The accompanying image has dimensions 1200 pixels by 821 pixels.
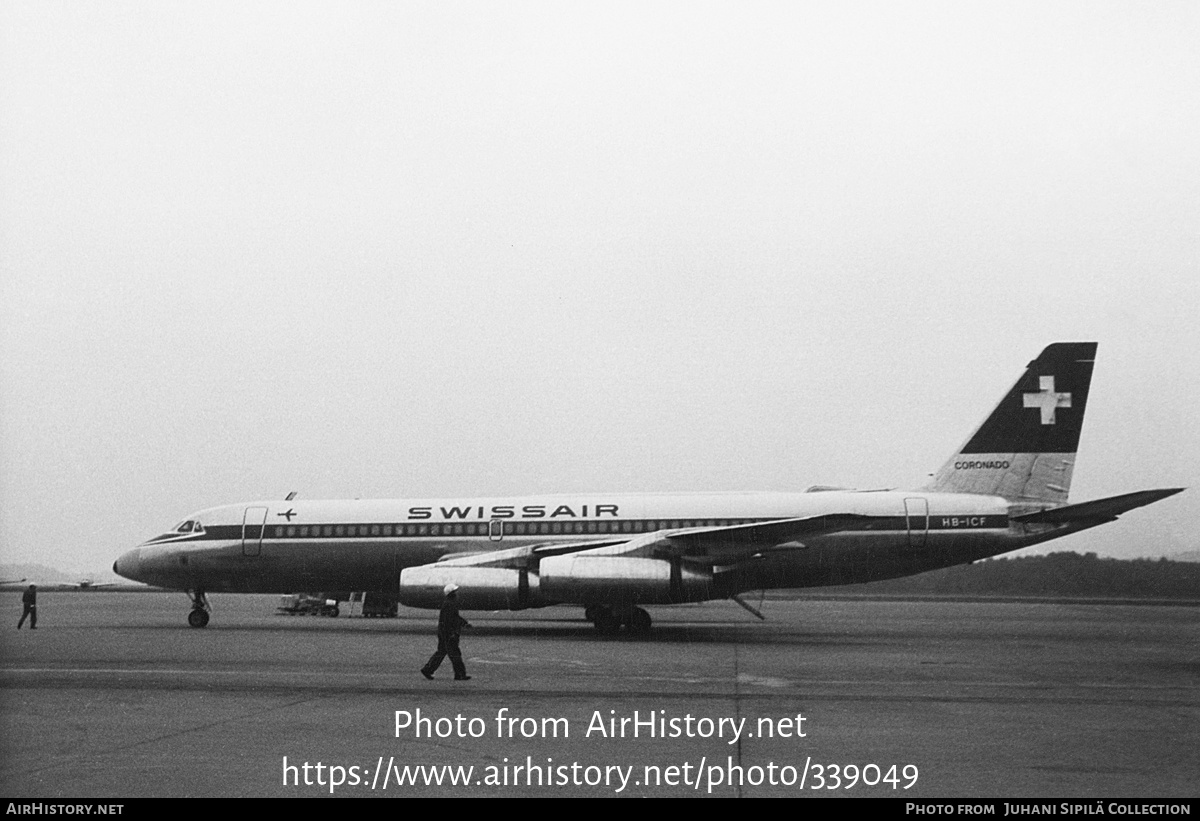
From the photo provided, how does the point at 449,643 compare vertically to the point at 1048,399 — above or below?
below

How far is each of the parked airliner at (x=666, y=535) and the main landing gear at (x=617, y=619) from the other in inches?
1.2

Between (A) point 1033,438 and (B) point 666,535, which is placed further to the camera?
(A) point 1033,438

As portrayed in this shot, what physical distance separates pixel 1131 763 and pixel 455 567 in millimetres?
14925

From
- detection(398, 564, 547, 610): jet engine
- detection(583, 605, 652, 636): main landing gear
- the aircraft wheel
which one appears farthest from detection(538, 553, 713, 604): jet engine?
the aircraft wheel

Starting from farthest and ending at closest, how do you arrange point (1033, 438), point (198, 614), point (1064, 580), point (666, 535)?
point (1064, 580), point (198, 614), point (1033, 438), point (666, 535)

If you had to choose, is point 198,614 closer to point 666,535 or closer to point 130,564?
point 130,564

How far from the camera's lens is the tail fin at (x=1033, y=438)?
22.0 metres

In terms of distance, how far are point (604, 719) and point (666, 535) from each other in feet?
36.7

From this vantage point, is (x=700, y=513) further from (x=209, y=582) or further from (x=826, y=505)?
(x=209, y=582)

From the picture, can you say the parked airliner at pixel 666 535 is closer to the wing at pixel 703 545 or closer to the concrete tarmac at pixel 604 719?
the wing at pixel 703 545

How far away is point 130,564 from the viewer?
25.1m

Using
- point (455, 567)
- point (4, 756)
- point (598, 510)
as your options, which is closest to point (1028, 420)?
point (598, 510)

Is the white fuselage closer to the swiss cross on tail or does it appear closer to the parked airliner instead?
the parked airliner

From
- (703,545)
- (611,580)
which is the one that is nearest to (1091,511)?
(703,545)
